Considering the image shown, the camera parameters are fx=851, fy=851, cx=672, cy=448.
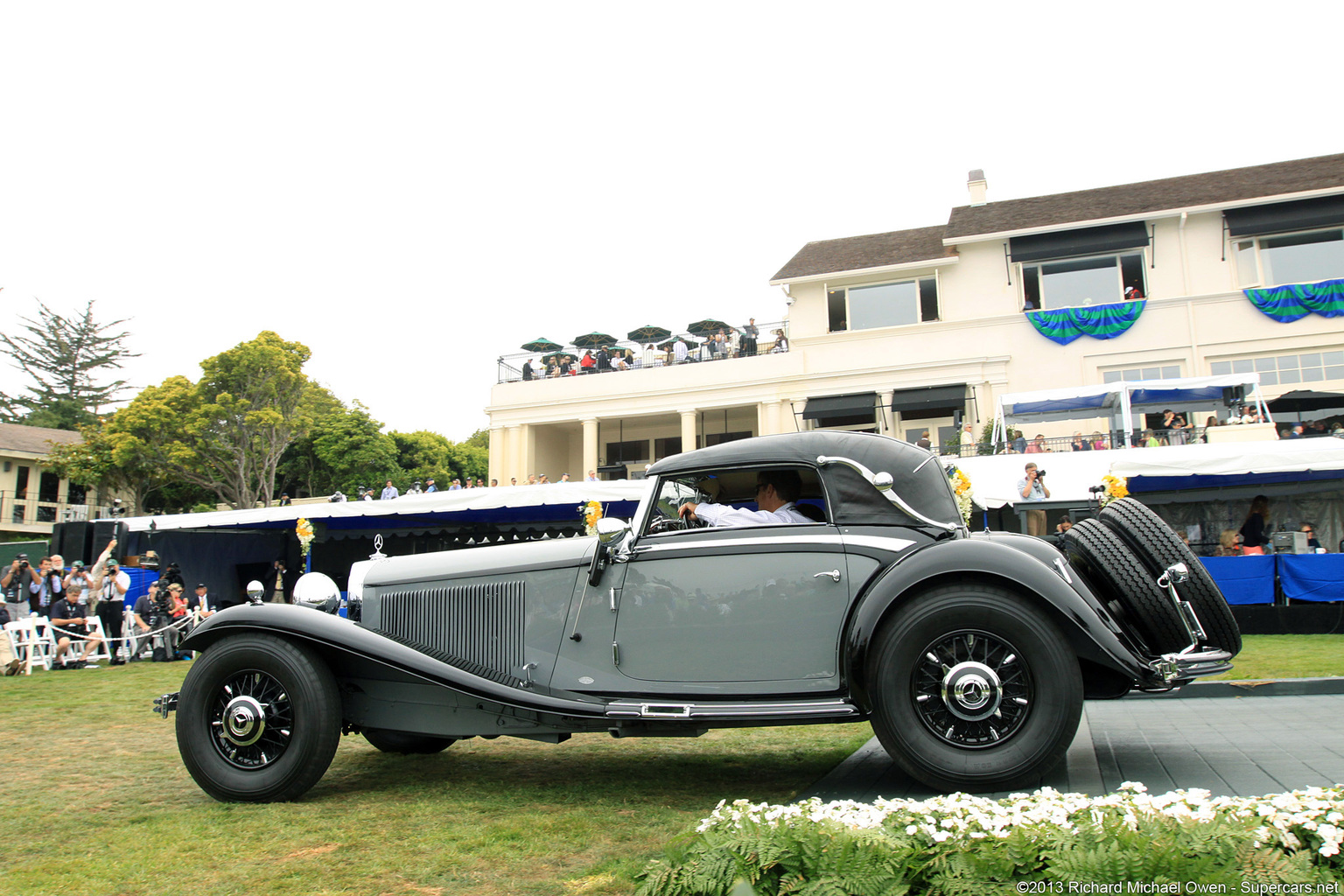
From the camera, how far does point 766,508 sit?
4.91m

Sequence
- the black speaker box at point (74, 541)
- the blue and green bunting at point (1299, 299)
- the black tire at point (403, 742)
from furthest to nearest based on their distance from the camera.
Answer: the blue and green bunting at point (1299, 299) → the black speaker box at point (74, 541) → the black tire at point (403, 742)

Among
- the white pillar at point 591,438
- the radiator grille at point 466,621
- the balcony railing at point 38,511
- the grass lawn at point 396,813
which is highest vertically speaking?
the white pillar at point 591,438

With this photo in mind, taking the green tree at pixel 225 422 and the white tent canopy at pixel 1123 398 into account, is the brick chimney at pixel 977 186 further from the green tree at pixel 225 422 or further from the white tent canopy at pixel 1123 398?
the green tree at pixel 225 422

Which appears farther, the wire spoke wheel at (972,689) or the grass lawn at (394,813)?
the wire spoke wheel at (972,689)

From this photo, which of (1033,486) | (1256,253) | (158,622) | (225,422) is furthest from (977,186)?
(225,422)

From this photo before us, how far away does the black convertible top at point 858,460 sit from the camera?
14.9 feet

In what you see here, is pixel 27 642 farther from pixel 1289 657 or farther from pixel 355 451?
pixel 355 451

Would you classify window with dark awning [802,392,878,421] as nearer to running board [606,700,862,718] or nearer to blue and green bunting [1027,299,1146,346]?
blue and green bunting [1027,299,1146,346]

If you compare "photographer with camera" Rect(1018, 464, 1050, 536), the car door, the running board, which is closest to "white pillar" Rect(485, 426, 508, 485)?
"photographer with camera" Rect(1018, 464, 1050, 536)

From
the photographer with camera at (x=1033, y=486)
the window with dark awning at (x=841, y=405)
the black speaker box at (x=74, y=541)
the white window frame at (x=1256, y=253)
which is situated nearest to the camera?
the photographer with camera at (x=1033, y=486)

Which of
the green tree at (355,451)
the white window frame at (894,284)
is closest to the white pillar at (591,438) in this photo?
the white window frame at (894,284)

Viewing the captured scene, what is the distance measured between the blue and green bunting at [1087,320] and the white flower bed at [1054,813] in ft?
81.1

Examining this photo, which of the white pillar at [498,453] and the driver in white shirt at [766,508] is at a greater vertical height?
the white pillar at [498,453]

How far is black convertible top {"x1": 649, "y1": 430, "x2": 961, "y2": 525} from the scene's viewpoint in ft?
14.9
